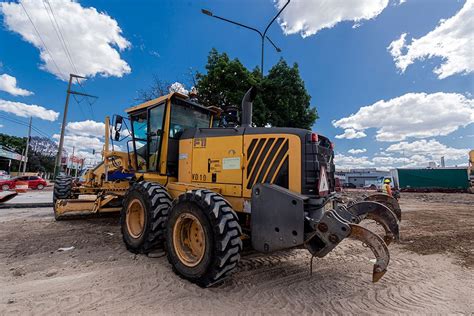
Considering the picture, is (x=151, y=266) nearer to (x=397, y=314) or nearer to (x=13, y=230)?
(x=397, y=314)

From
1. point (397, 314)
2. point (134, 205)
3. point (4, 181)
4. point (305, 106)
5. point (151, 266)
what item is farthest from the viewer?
point (4, 181)

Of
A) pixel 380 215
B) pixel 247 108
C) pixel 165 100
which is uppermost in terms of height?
pixel 165 100

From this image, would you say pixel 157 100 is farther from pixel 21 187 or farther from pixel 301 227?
pixel 21 187

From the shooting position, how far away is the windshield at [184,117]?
531 cm

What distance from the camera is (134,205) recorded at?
5.04 meters

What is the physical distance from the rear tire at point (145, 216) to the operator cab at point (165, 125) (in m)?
0.70

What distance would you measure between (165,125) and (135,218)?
183cm

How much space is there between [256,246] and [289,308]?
0.80 metres

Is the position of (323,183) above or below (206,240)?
above

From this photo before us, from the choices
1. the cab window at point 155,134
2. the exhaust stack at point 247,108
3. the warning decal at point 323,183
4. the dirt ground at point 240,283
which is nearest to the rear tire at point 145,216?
the dirt ground at point 240,283

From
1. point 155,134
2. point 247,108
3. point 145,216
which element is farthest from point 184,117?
point 145,216

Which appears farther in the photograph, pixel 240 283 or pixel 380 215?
pixel 380 215

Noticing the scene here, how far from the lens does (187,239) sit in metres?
3.96

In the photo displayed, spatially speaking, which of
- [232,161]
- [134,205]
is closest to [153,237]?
[134,205]
